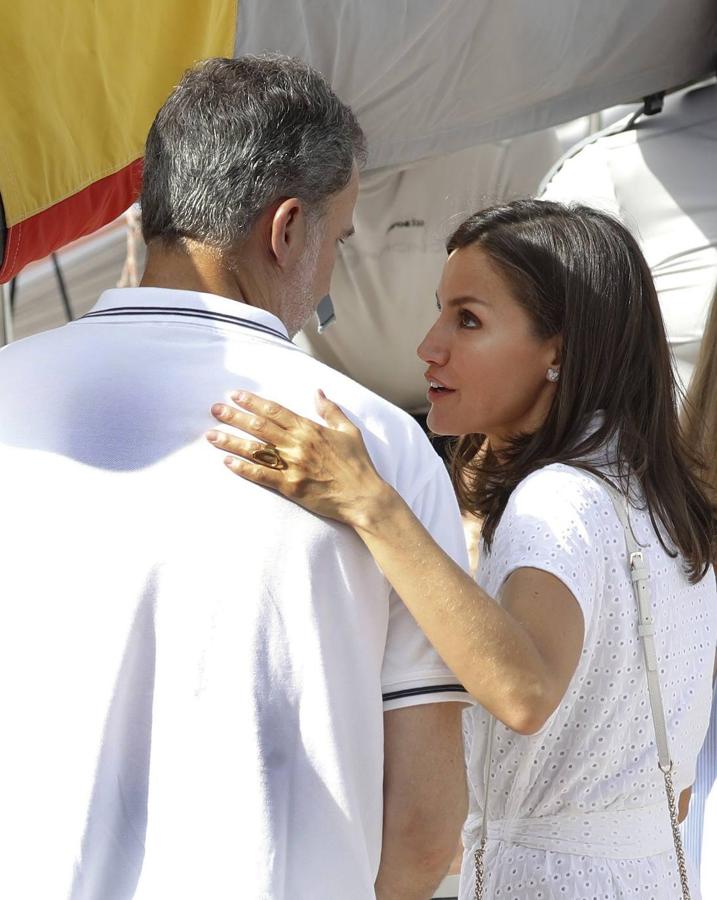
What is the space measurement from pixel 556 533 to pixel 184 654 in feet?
1.50

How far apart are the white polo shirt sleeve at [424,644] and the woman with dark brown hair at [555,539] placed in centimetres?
3

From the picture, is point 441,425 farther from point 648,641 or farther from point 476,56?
point 476,56

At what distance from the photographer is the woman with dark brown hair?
117 cm

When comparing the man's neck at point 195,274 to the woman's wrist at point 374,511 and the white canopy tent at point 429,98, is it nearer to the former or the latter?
the woman's wrist at point 374,511

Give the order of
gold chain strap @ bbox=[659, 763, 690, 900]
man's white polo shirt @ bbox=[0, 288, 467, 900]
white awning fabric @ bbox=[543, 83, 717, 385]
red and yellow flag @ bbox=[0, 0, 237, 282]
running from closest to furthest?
man's white polo shirt @ bbox=[0, 288, 467, 900] → gold chain strap @ bbox=[659, 763, 690, 900] → red and yellow flag @ bbox=[0, 0, 237, 282] → white awning fabric @ bbox=[543, 83, 717, 385]

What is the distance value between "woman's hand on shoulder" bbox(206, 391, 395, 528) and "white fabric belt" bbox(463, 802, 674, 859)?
20.0 inches

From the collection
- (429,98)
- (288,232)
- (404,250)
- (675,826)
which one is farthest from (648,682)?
(404,250)

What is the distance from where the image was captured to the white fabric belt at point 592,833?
1420mm

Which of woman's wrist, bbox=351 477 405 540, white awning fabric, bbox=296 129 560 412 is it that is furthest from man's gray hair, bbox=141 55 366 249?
white awning fabric, bbox=296 129 560 412

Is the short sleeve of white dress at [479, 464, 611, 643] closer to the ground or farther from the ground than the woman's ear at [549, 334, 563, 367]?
closer to the ground

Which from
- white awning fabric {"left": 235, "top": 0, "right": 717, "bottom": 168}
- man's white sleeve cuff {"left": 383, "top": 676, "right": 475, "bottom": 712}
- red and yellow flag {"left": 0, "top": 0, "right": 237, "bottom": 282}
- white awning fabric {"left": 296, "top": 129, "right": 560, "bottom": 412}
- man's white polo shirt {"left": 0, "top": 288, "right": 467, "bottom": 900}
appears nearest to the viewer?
man's white polo shirt {"left": 0, "top": 288, "right": 467, "bottom": 900}

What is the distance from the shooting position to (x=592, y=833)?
1.42 m

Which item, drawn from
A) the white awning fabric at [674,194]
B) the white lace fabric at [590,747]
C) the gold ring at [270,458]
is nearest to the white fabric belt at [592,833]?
the white lace fabric at [590,747]

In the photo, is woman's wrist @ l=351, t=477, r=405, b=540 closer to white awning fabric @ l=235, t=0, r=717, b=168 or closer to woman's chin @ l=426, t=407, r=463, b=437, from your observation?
woman's chin @ l=426, t=407, r=463, b=437
